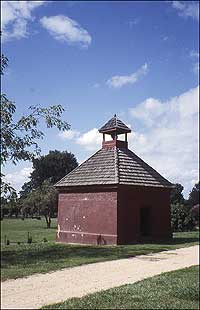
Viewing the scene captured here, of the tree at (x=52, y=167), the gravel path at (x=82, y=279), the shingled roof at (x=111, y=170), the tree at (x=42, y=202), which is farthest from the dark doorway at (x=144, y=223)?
the tree at (x=52, y=167)

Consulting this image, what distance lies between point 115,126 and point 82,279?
27.5 feet

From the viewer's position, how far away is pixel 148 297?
925 cm

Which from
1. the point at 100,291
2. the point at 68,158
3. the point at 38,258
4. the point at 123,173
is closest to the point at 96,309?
the point at 100,291

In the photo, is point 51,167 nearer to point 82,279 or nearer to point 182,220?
point 82,279

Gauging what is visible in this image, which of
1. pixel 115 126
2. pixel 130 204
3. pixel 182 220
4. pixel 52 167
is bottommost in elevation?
pixel 182 220

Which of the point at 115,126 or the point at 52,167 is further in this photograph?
the point at 115,126

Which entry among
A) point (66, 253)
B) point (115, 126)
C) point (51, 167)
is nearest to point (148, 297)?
point (66, 253)

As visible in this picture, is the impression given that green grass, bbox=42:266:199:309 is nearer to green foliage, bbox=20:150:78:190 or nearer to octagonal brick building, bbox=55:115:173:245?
octagonal brick building, bbox=55:115:173:245

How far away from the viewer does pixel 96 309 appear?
8.11 meters

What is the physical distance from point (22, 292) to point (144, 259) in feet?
25.4

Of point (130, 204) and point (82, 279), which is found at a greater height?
point (130, 204)

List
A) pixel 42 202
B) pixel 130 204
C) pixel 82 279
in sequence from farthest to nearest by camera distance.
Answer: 1. pixel 130 204
2. pixel 82 279
3. pixel 42 202

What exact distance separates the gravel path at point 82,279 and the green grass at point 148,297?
502mm

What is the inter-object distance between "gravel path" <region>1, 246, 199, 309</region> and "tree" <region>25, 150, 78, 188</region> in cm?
405
